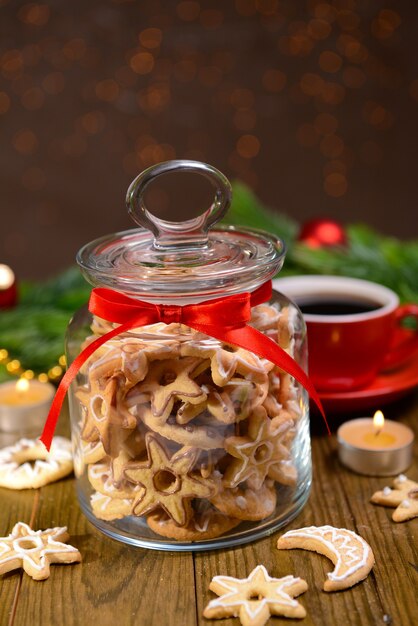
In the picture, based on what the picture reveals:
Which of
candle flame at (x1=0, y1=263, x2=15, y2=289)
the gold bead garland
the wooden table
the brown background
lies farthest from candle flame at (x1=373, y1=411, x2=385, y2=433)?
the brown background

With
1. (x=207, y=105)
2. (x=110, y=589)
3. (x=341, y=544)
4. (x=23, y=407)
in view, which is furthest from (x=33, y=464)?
(x=207, y=105)

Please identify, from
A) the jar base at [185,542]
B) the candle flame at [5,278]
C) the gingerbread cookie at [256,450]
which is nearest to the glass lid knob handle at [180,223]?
the gingerbread cookie at [256,450]

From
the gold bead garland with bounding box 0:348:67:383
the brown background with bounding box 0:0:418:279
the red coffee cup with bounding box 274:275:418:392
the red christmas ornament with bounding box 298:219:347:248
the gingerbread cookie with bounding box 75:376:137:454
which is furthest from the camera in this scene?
the brown background with bounding box 0:0:418:279

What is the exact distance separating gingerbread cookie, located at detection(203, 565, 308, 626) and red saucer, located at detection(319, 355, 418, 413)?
38 centimetres

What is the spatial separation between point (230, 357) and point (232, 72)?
6.82 feet

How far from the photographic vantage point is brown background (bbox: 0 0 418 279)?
107 inches

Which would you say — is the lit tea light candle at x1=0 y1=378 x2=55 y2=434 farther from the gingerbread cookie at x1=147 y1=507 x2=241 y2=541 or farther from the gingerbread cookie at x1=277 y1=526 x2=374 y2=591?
the gingerbread cookie at x1=277 y1=526 x2=374 y2=591

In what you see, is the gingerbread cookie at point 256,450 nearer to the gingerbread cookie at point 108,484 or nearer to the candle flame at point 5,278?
the gingerbread cookie at point 108,484

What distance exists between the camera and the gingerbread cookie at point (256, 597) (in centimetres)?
78

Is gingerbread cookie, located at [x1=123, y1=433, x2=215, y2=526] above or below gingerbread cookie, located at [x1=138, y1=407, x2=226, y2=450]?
below

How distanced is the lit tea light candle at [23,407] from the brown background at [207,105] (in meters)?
1.71

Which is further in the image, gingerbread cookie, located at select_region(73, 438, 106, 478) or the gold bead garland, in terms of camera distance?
the gold bead garland

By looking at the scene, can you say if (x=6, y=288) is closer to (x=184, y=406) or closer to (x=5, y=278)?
(x=5, y=278)

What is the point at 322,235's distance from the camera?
1716 mm
